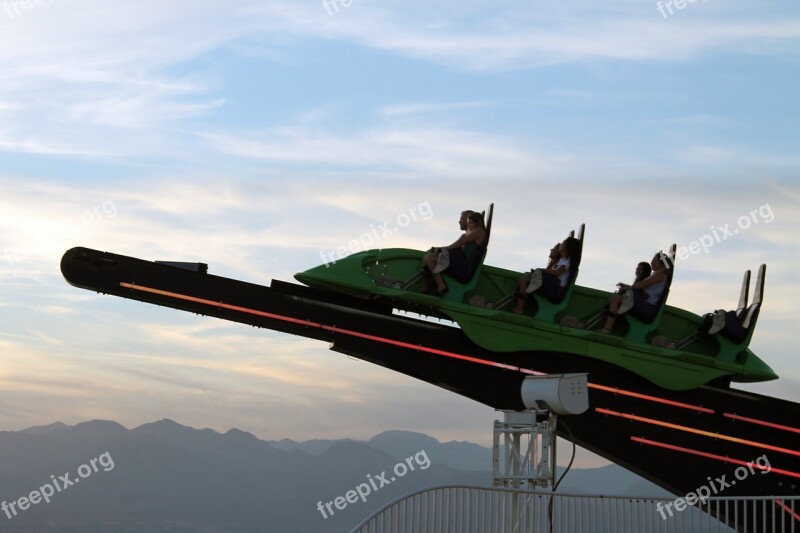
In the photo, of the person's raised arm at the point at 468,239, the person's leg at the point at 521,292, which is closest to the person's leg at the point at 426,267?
the person's raised arm at the point at 468,239

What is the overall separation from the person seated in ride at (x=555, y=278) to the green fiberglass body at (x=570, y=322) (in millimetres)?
96

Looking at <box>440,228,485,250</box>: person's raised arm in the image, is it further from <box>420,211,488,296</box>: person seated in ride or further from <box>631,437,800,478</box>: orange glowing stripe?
<box>631,437,800,478</box>: orange glowing stripe

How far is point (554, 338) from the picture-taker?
1602 cm

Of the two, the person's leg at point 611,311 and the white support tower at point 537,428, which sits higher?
the person's leg at point 611,311

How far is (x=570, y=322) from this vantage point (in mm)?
16234

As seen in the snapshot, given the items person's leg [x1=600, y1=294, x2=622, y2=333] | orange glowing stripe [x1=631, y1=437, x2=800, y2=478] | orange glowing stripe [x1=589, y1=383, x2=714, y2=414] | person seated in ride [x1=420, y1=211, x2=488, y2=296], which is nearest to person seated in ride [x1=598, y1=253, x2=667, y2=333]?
person's leg [x1=600, y1=294, x2=622, y2=333]

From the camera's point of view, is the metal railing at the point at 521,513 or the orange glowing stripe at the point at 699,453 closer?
the metal railing at the point at 521,513

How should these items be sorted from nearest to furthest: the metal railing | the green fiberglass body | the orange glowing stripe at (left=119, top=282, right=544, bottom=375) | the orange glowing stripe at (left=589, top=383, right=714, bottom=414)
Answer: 1. the metal railing
2. the orange glowing stripe at (left=119, top=282, right=544, bottom=375)
3. the green fiberglass body
4. the orange glowing stripe at (left=589, top=383, right=714, bottom=414)

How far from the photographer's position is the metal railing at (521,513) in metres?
11.5

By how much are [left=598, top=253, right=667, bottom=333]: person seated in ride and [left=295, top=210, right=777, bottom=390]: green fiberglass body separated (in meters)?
0.11

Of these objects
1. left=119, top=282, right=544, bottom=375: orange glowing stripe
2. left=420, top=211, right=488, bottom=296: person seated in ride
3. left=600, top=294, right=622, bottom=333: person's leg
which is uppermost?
left=420, top=211, right=488, bottom=296: person seated in ride

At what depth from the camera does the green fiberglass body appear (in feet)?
51.2

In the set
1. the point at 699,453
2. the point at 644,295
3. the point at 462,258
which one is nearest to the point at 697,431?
the point at 699,453

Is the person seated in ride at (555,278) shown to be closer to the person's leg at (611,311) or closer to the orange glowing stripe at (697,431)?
the person's leg at (611,311)
